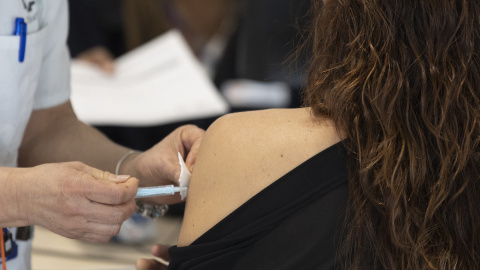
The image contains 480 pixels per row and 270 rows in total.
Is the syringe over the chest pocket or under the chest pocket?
under

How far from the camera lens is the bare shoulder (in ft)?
2.95

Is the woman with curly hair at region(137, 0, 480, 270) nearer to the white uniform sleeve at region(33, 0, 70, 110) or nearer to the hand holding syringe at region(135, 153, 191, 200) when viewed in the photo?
the hand holding syringe at region(135, 153, 191, 200)

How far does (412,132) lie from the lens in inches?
34.6

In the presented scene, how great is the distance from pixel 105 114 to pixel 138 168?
92cm

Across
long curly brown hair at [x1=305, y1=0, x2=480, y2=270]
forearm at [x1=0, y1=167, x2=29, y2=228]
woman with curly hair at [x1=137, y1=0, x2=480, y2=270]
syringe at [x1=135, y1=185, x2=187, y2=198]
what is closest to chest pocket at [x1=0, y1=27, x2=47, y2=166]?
forearm at [x1=0, y1=167, x2=29, y2=228]

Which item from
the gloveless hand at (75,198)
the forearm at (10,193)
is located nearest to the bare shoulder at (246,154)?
the gloveless hand at (75,198)

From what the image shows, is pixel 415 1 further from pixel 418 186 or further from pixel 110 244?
pixel 110 244

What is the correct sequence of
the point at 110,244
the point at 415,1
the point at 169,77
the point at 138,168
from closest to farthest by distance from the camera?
the point at 415,1 < the point at 138,168 < the point at 110,244 < the point at 169,77

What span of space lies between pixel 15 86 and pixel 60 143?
0.19 metres

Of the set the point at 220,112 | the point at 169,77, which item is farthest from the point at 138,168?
the point at 169,77

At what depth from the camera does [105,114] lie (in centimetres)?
205

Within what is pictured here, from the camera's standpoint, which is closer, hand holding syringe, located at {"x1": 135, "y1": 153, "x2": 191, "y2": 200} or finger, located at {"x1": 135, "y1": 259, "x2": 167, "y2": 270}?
hand holding syringe, located at {"x1": 135, "y1": 153, "x2": 191, "y2": 200}

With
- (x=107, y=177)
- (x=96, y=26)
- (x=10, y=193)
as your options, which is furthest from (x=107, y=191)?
(x=96, y=26)

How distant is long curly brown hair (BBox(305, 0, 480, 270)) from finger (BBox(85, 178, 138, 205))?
0.31m
